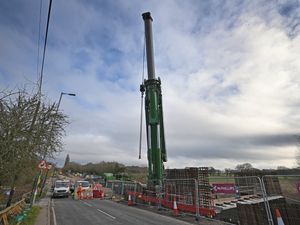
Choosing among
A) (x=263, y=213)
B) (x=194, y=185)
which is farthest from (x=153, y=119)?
(x=263, y=213)

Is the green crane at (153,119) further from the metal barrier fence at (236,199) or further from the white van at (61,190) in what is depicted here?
the white van at (61,190)

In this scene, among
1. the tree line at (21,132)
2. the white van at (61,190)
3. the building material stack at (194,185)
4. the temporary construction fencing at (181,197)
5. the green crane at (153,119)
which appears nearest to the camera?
the tree line at (21,132)

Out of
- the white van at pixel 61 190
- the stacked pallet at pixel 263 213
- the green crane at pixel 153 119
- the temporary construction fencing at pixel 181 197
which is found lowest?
the stacked pallet at pixel 263 213

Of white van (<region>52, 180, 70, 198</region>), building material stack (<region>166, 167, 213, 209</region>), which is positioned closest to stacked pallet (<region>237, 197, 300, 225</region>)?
building material stack (<region>166, 167, 213, 209</region>)

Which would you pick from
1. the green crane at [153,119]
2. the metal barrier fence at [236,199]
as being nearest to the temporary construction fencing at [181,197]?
the metal barrier fence at [236,199]

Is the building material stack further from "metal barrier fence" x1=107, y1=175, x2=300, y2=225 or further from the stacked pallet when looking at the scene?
the stacked pallet

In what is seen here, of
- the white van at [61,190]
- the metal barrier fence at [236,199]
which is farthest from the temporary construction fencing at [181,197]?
the white van at [61,190]

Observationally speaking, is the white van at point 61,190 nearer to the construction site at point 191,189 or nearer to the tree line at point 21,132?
the construction site at point 191,189

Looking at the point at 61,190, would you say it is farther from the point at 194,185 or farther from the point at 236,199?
the point at 236,199

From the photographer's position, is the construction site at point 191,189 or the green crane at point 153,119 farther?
the green crane at point 153,119

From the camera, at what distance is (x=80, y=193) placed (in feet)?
99.7

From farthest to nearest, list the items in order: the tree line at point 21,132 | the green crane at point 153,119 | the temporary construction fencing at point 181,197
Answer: the green crane at point 153,119 < the temporary construction fencing at point 181,197 < the tree line at point 21,132

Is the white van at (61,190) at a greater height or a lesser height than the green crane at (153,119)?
lesser

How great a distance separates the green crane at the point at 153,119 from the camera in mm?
18109
